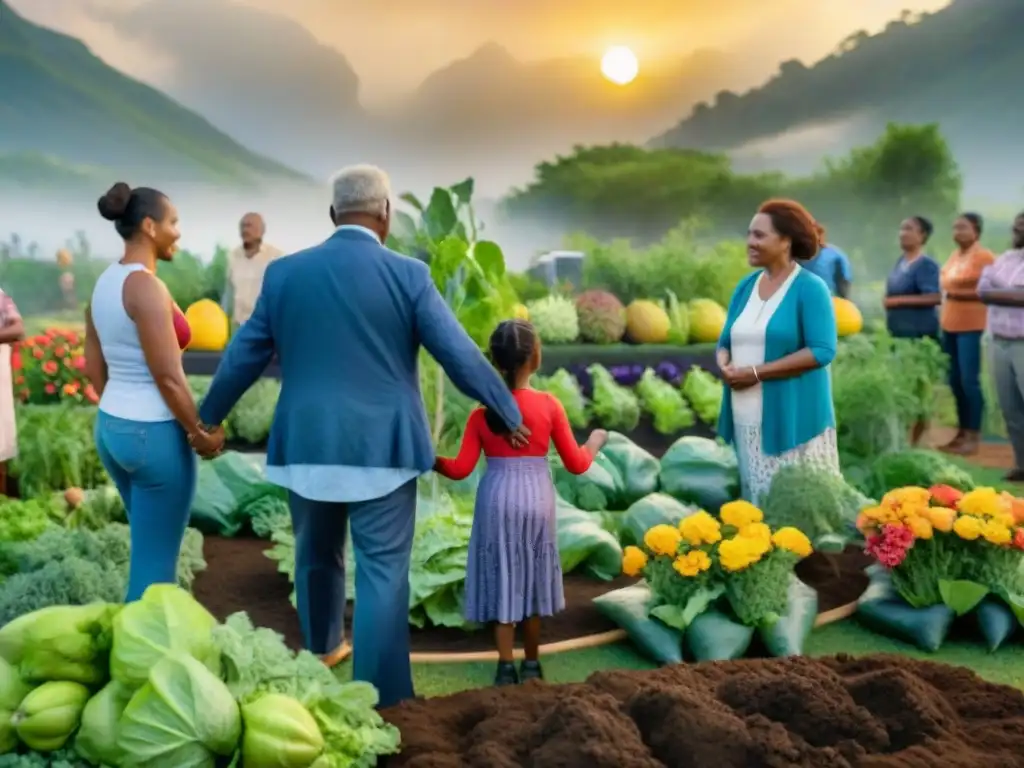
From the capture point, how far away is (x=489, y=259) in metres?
4.68

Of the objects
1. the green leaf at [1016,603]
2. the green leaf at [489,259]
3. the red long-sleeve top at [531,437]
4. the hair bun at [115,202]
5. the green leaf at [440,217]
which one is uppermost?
the green leaf at [440,217]

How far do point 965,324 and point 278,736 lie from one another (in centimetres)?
743

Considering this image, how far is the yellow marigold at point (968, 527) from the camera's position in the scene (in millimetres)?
3693

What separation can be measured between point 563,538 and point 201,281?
493 cm

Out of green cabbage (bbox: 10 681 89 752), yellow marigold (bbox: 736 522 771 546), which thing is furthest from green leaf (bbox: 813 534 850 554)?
green cabbage (bbox: 10 681 89 752)

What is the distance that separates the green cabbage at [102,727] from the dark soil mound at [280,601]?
6.89 feet

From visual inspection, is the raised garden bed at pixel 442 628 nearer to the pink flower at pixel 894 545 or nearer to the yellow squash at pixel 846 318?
the pink flower at pixel 894 545

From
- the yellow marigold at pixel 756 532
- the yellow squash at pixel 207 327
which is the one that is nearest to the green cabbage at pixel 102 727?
the yellow marigold at pixel 756 532

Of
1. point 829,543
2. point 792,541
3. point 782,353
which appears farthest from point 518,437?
point 829,543

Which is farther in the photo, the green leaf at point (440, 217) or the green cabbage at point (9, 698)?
the green leaf at point (440, 217)

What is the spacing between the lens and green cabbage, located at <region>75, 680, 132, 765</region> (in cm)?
167

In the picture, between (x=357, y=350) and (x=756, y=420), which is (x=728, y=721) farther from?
(x=756, y=420)

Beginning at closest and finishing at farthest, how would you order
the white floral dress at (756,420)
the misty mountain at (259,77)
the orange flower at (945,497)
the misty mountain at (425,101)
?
the orange flower at (945,497)
the white floral dress at (756,420)
the misty mountain at (259,77)
the misty mountain at (425,101)

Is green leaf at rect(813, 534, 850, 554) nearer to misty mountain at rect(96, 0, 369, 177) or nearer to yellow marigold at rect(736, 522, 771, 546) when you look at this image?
yellow marigold at rect(736, 522, 771, 546)
